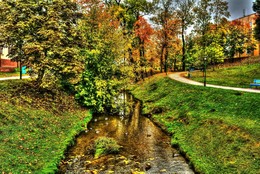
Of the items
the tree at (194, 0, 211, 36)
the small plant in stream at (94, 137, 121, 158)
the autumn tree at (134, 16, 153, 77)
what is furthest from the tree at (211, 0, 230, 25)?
the small plant in stream at (94, 137, 121, 158)

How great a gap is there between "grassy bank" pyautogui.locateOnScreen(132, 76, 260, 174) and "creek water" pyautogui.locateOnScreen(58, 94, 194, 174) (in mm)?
1229

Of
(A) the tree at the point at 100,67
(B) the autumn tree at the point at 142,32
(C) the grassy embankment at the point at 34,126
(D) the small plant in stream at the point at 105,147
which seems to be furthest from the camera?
(B) the autumn tree at the point at 142,32

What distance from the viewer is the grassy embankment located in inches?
664

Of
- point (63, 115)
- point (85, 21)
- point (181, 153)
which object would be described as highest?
point (85, 21)

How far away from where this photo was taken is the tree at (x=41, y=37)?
28.6 meters

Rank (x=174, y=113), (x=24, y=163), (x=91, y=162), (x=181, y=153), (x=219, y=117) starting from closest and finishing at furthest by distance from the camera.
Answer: (x=24, y=163), (x=91, y=162), (x=181, y=153), (x=219, y=117), (x=174, y=113)

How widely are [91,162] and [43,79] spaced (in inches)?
587

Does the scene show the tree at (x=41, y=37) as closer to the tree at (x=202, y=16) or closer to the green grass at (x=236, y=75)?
the green grass at (x=236, y=75)

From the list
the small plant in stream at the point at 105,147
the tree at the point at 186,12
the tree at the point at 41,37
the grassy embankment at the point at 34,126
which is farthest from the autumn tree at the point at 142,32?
the small plant in stream at the point at 105,147

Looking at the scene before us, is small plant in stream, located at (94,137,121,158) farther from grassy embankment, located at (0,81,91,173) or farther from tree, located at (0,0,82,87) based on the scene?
tree, located at (0,0,82,87)

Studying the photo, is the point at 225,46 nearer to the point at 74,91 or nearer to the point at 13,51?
the point at 74,91

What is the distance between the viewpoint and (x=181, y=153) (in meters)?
21.2

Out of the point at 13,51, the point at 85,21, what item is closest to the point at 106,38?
the point at 85,21

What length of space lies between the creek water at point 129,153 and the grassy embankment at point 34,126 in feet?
3.57
